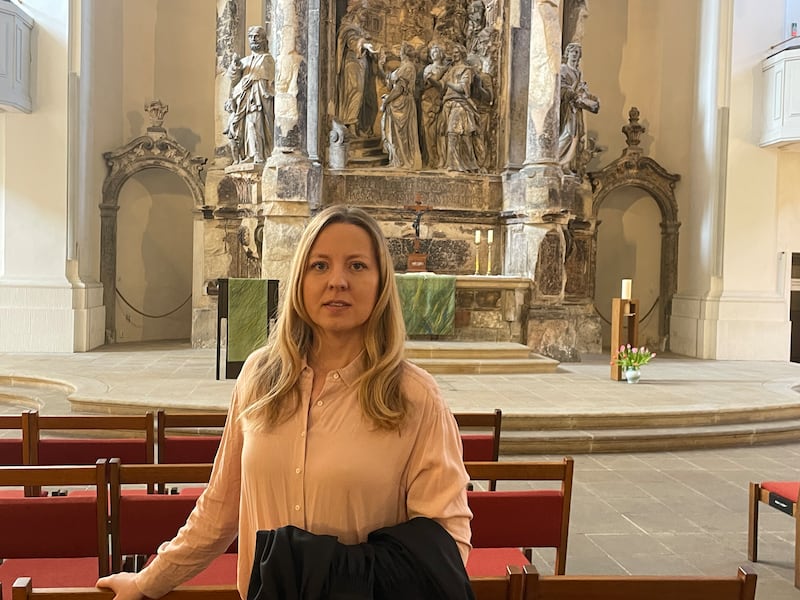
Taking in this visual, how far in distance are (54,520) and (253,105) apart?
10.6 metres

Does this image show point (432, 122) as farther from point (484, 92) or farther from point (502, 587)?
point (502, 587)

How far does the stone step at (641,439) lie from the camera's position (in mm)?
7191

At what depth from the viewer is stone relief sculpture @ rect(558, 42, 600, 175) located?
42.9 feet

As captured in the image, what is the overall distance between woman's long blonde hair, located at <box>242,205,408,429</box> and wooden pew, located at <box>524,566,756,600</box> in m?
0.58

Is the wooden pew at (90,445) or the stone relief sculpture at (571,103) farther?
the stone relief sculpture at (571,103)

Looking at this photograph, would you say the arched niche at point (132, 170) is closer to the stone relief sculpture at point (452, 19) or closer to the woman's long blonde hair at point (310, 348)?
the stone relief sculpture at point (452, 19)

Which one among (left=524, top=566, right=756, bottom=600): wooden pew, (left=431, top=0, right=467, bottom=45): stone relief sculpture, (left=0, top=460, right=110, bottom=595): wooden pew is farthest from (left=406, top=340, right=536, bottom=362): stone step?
(left=524, top=566, right=756, bottom=600): wooden pew

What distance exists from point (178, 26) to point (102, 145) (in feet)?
10.0

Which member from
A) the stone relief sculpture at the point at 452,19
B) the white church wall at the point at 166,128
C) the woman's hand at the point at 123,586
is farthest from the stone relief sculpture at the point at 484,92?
the woman's hand at the point at 123,586

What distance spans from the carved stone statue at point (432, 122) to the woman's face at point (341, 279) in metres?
11.9

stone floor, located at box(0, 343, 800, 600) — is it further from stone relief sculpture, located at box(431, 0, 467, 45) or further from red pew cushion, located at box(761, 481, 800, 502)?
stone relief sculpture, located at box(431, 0, 467, 45)

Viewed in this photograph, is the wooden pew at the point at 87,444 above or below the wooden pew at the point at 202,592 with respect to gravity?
below

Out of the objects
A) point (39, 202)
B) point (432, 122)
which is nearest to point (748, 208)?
point (432, 122)

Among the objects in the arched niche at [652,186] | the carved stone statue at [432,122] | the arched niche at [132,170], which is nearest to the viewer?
the carved stone statue at [432,122]
